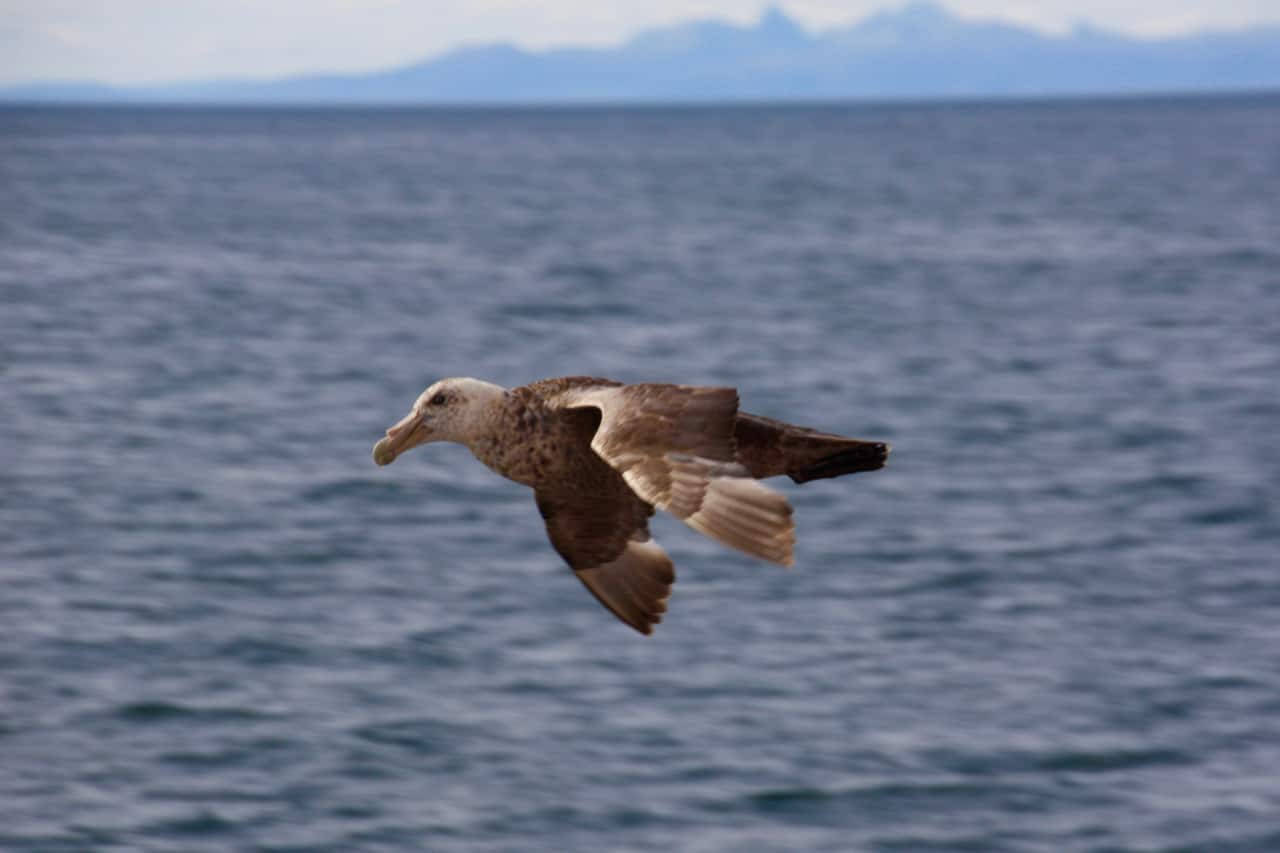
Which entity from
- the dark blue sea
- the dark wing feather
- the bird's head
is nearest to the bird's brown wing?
the dark wing feather

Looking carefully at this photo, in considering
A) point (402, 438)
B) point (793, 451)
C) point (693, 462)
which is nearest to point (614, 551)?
point (793, 451)

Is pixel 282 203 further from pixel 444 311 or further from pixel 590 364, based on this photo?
pixel 590 364

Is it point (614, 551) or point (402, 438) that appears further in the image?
point (614, 551)

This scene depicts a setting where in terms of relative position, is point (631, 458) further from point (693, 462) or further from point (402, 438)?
point (402, 438)

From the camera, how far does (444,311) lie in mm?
48969

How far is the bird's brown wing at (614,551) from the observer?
806cm

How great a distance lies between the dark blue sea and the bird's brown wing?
5938 millimetres

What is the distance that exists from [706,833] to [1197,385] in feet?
74.5

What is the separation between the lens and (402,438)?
22.7 feet

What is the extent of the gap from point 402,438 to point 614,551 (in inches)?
61.7

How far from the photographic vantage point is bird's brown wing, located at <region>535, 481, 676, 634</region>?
26.5 ft

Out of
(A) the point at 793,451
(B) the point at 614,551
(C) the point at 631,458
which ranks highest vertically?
(C) the point at 631,458

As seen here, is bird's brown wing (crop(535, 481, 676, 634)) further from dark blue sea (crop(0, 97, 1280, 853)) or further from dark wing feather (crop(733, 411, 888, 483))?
dark blue sea (crop(0, 97, 1280, 853))

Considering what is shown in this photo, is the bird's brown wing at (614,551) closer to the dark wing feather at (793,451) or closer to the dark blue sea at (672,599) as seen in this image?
the dark wing feather at (793,451)
